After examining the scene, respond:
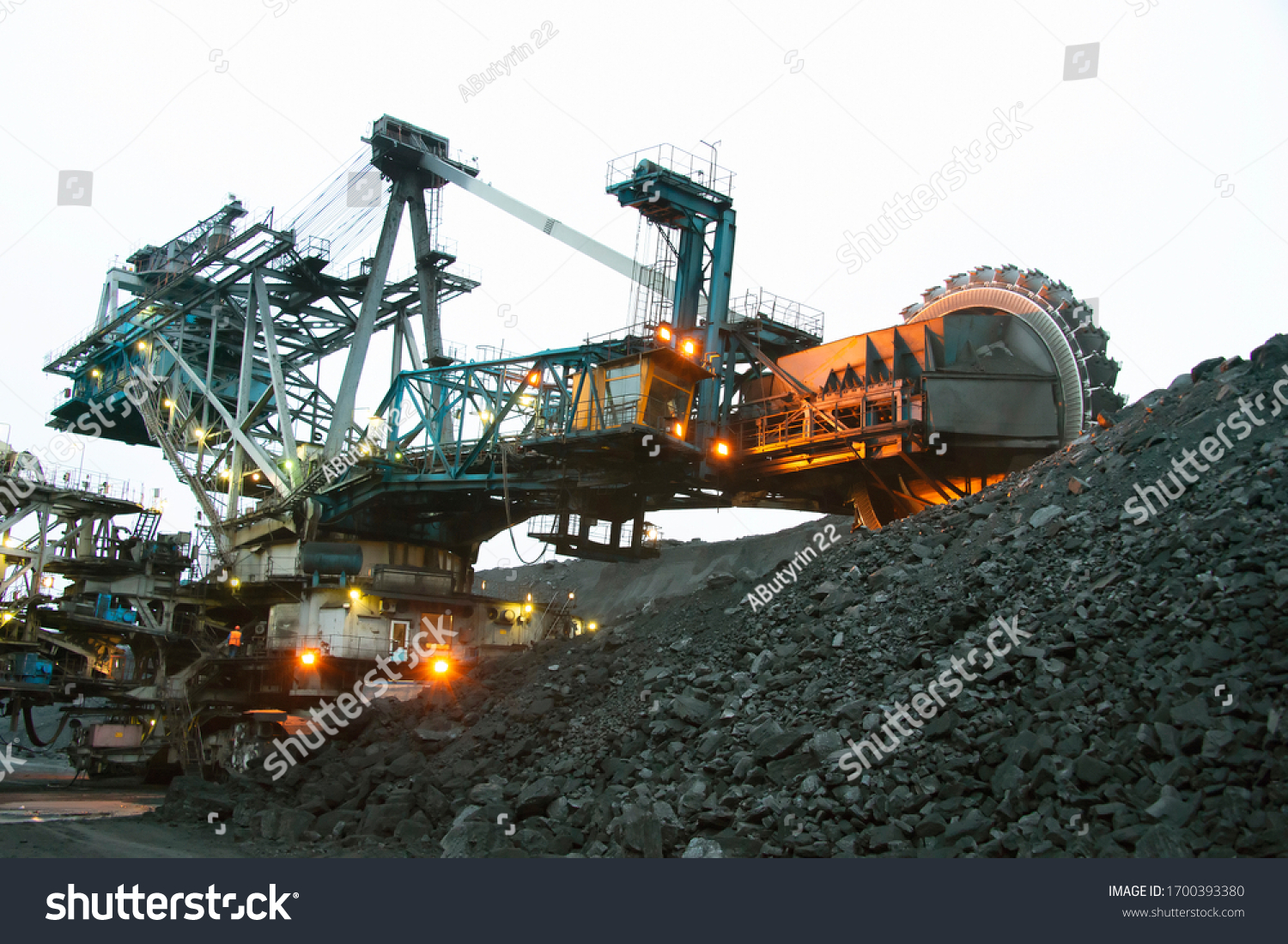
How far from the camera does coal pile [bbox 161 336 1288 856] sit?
10.8m

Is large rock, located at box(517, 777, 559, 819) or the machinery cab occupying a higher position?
the machinery cab

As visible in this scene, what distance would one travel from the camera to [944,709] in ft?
43.5

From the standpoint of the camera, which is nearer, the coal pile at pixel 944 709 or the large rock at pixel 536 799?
the coal pile at pixel 944 709

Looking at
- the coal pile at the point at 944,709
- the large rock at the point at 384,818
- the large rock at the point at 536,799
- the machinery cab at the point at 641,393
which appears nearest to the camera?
the coal pile at the point at 944,709

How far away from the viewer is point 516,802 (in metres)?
16.3

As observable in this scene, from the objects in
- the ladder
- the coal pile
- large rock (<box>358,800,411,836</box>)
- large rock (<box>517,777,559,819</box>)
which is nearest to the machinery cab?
the coal pile

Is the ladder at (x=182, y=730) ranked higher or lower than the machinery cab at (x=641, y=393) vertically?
lower

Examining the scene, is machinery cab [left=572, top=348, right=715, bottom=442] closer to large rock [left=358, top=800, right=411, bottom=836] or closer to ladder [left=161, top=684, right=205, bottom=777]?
large rock [left=358, top=800, right=411, bottom=836]

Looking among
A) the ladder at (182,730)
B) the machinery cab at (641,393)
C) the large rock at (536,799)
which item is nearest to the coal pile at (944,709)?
the large rock at (536,799)

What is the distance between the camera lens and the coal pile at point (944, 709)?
10.8 m

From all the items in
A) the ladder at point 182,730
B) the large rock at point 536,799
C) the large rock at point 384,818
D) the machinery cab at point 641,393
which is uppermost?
the machinery cab at point 641,393

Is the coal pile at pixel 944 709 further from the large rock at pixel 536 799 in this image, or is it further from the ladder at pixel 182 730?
the ladder at pixel 182 730

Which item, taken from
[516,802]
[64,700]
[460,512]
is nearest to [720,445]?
[460,512]

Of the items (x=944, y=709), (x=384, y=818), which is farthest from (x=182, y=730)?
(x=944, y=709)
